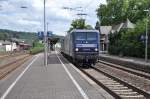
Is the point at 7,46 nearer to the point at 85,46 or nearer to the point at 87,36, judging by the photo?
the point at 87,36

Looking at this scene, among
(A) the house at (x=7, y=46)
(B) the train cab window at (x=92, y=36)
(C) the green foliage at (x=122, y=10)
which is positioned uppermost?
(C) the green foliage at (x=122, y=10)

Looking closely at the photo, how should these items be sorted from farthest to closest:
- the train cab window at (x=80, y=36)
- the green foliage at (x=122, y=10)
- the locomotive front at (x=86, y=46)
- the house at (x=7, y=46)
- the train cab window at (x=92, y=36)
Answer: the house at (x=7, y=46) → the green foliage at (x=122, y=10) → the train cab window at (x=80, y=36) → the train cab window at (x=92, y=36) → the locomotive front at (x=86, y=46)

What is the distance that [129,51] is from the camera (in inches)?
2549

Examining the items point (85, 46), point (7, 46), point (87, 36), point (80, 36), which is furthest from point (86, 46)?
point (7, 46)

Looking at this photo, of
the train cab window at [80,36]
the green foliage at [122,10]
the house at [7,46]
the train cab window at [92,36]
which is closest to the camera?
the train cab window at [92,36]

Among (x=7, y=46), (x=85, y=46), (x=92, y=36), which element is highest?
(x=92, y=36)

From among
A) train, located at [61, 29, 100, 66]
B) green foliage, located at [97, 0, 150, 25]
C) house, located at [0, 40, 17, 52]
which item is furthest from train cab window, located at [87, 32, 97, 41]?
house, located at [0, 40, 17, 52]

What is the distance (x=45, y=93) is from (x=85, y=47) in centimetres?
2103

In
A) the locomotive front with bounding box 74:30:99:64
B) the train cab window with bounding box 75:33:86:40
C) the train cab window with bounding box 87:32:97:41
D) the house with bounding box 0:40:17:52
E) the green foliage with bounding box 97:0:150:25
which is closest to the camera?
the locomotive front with bounding box 74:30:99:64

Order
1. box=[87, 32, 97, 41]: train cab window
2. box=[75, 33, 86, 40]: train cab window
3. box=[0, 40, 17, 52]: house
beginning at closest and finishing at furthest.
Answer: box=[87, 32, 97, 41]: train cab window < box=[75, 33, 86, 40]: train cab window < box=[0, 40, 17, 52]: house

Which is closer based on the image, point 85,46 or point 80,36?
point 85,46

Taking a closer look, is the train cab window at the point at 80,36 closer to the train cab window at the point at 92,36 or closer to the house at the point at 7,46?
the train cab window at the point at 92,36

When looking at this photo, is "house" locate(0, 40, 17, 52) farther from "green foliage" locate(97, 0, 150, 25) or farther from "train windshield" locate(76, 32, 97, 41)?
"train windshield" locate(76, 32, 97, 41)

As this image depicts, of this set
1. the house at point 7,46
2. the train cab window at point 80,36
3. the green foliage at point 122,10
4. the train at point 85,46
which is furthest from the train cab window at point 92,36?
the house at point 7,46
